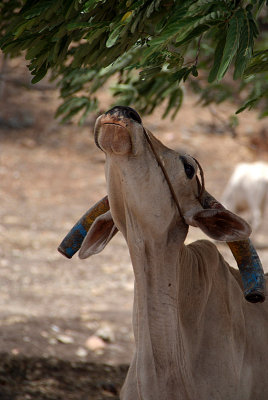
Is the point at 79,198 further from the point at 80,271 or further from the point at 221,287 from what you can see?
the point at 221,287

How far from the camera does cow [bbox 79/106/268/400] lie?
2.56 metres

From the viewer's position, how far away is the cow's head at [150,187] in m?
2.50

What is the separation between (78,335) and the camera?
6285 mm

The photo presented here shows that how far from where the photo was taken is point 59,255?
30.8ft

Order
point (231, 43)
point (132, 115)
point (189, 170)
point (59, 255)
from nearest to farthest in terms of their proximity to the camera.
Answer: point (231, 43) → point (132, 115) → point (189, 170) → point (59, 255)

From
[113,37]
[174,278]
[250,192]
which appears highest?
[113,37]

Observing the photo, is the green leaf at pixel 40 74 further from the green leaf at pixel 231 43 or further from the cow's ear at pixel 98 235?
the green leaf at pixel 231 43

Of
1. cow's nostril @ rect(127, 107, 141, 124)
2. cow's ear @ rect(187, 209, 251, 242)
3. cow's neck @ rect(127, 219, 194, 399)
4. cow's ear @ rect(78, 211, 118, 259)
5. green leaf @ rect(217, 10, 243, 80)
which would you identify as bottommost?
cow's neck @ rect(127, 219, 194, 399)

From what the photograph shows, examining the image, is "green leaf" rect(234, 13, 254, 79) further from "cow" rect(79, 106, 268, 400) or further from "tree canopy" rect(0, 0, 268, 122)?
"cow" rect(79, 106, 268, 400)

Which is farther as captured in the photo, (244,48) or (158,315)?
(158,315)

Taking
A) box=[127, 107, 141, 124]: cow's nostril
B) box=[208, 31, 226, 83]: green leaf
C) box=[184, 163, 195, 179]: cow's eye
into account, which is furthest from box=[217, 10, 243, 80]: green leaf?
box=[184, 163, 195, 179]: cow's eye

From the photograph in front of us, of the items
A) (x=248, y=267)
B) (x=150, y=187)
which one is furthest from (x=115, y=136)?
(x=248, y=267)

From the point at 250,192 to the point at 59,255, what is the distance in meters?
3.39

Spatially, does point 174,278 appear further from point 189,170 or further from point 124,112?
point 124,112
